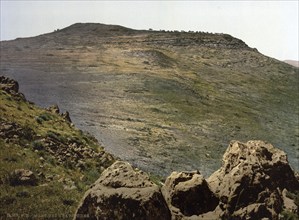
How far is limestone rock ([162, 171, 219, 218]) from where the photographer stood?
13828 millimetres

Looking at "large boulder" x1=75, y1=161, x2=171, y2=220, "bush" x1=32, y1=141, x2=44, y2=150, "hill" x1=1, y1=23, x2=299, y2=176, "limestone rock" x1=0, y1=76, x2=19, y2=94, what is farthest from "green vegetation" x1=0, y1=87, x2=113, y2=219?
"hill" x1=1, y1=23, x2=299, y2=176

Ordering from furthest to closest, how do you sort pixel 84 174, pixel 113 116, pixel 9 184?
1. pixel 113 116
2. pixel 84 174
3. pixel 9 184

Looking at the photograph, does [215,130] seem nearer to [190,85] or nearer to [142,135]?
[142,135]

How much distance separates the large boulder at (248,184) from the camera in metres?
13.8

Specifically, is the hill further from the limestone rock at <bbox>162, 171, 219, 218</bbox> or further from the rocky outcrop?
the limestone rock at <bbox>162, 171, 219, 218</bbox>

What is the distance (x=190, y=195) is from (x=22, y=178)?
8.30m

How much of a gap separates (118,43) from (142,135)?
130ft

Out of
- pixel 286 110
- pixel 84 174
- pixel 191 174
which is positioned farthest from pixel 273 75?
pixel 191 174

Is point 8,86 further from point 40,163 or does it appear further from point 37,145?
point 40,163

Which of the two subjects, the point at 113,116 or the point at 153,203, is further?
the point at 113,116

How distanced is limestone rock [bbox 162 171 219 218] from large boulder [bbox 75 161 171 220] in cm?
83

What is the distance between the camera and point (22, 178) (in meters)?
18.6

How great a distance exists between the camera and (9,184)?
1809cm

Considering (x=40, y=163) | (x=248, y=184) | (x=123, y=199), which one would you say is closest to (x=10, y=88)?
(x=40, y=163)
